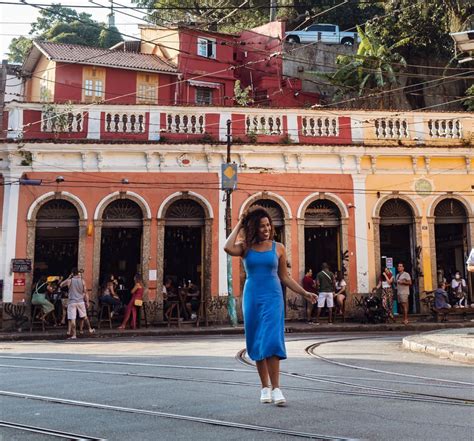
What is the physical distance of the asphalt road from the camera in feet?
13.1

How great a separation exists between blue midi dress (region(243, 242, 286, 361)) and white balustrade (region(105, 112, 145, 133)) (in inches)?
633

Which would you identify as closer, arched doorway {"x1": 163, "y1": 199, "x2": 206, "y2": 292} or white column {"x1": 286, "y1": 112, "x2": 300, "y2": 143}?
arched doorway {"x1": 163, "y1": 199, "x2": 206, "y2": 292}

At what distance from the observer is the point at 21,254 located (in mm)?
18750

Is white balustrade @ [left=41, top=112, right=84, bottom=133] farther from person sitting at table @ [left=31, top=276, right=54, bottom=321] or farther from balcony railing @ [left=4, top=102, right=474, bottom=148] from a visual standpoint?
person sitting at table @ [left=31, top=276, right=54, bottom=321]

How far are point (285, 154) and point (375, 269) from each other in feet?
18.0

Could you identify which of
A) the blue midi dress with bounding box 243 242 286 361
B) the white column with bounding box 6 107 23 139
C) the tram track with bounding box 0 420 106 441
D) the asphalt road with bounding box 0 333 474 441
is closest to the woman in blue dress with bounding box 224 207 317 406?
the blue midi dress with bounding box 243 242 286 361

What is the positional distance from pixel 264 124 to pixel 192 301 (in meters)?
7.24

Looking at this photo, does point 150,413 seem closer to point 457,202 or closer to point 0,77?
point 457,202

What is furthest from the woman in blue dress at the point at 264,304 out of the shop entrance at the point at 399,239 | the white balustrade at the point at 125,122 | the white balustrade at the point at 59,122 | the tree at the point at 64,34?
the tree at the point at 64,34

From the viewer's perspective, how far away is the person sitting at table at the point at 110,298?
59.1 ft

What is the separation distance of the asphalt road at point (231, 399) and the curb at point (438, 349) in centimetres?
32

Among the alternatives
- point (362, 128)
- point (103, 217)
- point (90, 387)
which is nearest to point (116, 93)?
point (103, 217)

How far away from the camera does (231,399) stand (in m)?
5.19

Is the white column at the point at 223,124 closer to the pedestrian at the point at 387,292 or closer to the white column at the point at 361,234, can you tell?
the white column at the point at 361,234
